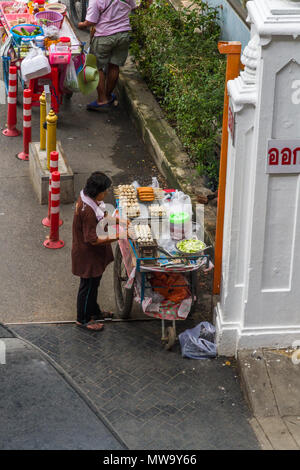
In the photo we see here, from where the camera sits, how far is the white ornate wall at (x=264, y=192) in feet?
19.5

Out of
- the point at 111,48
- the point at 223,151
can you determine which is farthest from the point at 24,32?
the point at 223,151

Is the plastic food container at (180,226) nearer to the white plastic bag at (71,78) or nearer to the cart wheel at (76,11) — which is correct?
the white plastic bag at (71,78)

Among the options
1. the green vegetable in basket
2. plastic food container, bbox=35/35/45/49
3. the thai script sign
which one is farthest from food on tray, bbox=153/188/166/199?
the green vegetable in basket

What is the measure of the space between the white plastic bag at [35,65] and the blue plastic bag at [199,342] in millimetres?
5396

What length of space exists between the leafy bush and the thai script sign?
109 inches

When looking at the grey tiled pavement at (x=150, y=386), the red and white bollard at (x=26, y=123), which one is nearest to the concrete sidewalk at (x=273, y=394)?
the grey tiled pavement at (x=150, y=386)

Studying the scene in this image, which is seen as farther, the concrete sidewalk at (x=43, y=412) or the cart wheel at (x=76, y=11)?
the cart wheel at (x=76, y=11)

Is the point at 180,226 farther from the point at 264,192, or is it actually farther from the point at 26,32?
the point at 26,32

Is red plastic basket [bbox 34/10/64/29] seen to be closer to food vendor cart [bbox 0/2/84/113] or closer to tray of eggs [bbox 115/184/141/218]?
food vendor cart [bbox 0/2/84/113]

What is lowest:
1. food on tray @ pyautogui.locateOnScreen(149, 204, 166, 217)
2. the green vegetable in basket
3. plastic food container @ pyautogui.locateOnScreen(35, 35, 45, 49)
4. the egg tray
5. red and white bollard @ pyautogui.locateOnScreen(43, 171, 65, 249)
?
red and white bollard @ pyautogui.locateOnScreen(43, 171, 65, 249)

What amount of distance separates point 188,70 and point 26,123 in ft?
7.53

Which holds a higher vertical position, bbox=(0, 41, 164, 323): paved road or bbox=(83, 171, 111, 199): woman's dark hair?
bbox=(83, 171, 111, 199): woman's dark hair

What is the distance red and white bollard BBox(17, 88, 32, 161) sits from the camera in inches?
411
